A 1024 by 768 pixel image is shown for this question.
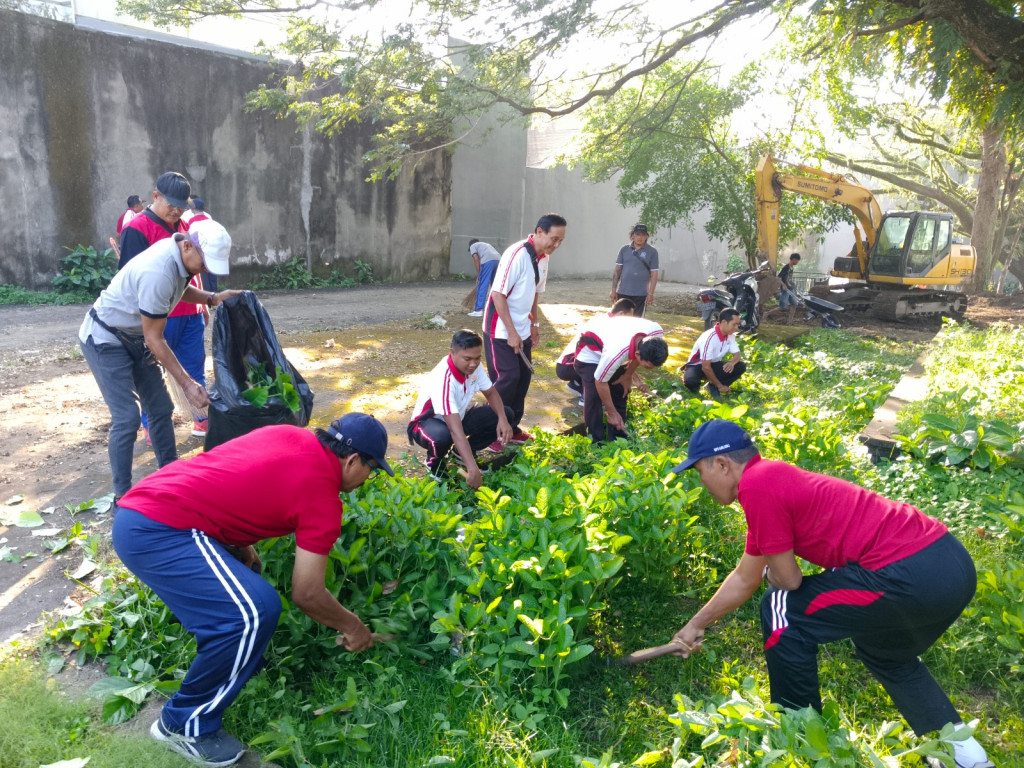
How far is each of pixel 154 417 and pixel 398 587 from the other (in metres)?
2.02

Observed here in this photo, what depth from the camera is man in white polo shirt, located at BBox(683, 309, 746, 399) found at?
7.14 metres

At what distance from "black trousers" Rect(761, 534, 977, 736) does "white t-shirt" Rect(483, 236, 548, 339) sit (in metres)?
3.17

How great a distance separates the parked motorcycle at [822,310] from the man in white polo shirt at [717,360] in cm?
806

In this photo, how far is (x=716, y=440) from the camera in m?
2.71

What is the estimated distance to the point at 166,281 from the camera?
393 centimetres

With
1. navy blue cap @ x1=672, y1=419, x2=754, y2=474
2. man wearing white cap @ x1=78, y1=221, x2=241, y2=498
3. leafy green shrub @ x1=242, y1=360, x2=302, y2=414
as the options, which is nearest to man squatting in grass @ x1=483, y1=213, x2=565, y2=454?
leafy green shrub @ x1=242, y1=360, x2=302, y2=414

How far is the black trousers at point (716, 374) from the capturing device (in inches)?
290

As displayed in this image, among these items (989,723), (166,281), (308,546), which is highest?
(166,281)

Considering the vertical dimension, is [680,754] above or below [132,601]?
below

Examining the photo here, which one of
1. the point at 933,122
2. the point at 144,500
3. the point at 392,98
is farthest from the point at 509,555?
the point at 933,122

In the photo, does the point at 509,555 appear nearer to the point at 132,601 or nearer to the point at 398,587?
the point at 398,587

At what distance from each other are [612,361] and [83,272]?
9.72 meters

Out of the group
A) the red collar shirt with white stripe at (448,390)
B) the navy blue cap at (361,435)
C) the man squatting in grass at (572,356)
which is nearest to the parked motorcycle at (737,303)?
the man squatting in grass at (572,356)

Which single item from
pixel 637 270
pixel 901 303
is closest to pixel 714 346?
pixel 637 270
